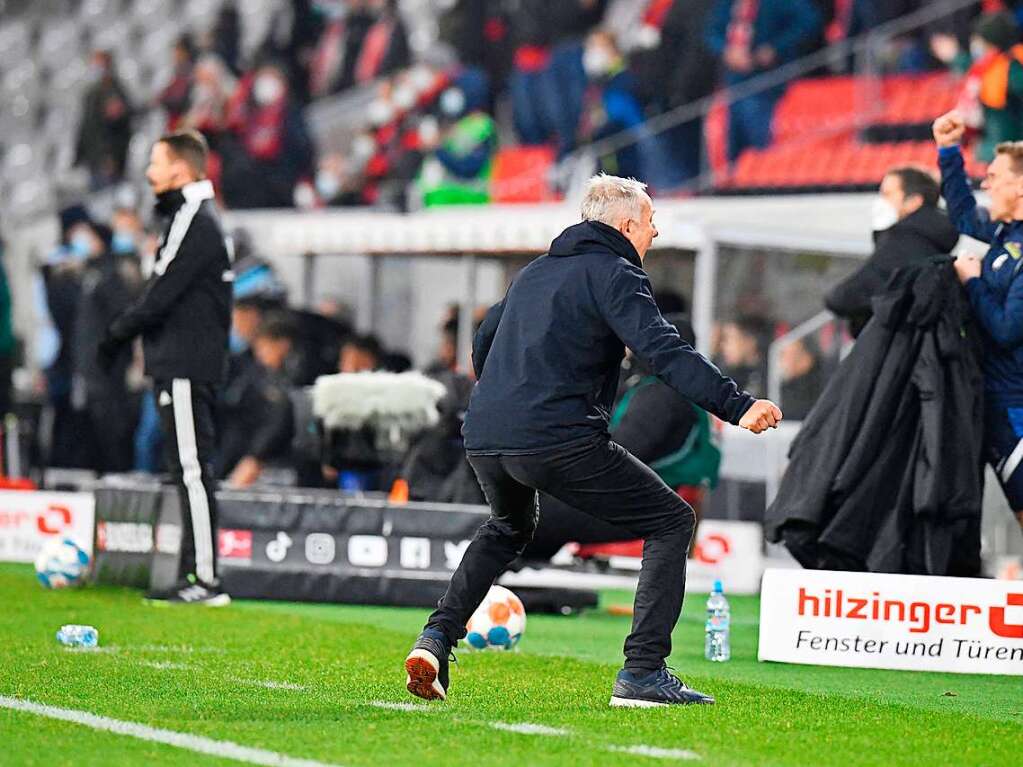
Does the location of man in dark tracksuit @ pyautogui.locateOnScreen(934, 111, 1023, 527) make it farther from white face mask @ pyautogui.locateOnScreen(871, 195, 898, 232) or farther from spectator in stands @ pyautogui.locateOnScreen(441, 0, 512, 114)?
spectator in stands @ pyautogui.locateOnScreen(441, 0, 512, 114)

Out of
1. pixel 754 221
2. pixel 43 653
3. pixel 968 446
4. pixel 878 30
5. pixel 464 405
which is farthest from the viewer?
pixel 878 30

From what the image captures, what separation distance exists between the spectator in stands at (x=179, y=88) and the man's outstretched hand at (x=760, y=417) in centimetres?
1786

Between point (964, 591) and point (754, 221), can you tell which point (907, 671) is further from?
point (754, 221)

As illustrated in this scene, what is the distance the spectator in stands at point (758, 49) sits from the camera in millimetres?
17750

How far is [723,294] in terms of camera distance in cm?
1509

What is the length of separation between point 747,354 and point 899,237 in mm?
4714

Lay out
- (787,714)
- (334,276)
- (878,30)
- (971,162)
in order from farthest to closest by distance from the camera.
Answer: (334,276), (878,30), (971,162), (787,714)

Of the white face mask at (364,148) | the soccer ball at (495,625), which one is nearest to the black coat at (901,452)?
the soccer ball at (495,625)

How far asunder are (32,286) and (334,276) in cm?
594

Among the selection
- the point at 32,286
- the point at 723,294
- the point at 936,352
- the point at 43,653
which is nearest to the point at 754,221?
the point at 723,294

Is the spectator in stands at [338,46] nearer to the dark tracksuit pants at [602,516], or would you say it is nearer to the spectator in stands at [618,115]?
the spectator in stands at [618,115]

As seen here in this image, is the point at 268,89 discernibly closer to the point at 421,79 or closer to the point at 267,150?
the point at 267,150

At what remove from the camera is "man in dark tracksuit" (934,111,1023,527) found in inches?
346

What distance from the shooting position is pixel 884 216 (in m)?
9.88
